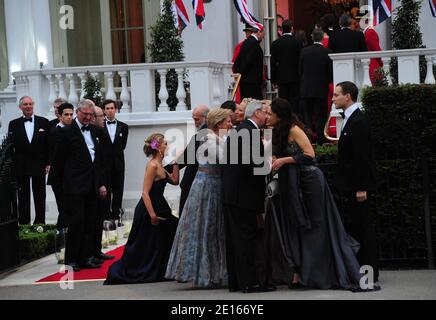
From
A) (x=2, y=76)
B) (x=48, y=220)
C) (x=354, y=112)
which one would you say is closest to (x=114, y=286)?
(x=354, y=112)

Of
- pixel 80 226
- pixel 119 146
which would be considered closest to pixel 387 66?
pixel 119 146

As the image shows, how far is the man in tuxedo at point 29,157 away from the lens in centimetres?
1603

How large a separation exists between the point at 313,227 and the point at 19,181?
22.8ft

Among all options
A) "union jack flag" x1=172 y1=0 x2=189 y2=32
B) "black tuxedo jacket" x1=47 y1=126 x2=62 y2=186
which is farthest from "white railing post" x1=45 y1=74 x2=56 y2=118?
"union jack flag" x1=172 y1=0 x2=189 y2=32

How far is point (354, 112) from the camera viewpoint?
1059 cm

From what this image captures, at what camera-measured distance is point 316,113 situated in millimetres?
16141

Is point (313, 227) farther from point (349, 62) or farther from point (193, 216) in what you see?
point (349, 62)

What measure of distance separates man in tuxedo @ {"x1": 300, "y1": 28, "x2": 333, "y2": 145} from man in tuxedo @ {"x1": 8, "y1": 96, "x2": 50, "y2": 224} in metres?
4.14

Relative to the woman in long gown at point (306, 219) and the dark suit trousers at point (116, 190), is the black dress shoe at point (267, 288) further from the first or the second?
the dark suit trousers at point (116, 190)

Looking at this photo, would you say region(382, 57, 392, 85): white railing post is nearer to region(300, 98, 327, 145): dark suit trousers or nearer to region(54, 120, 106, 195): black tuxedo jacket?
region(300, 98, 327, 145): dark suit trousers

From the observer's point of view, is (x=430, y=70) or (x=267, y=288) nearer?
(x=267, y=288)

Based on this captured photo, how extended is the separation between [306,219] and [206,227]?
1136 mm

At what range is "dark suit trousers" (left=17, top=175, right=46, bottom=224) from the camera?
52.7ft

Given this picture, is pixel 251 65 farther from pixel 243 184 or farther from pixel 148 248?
pixel 243 184
